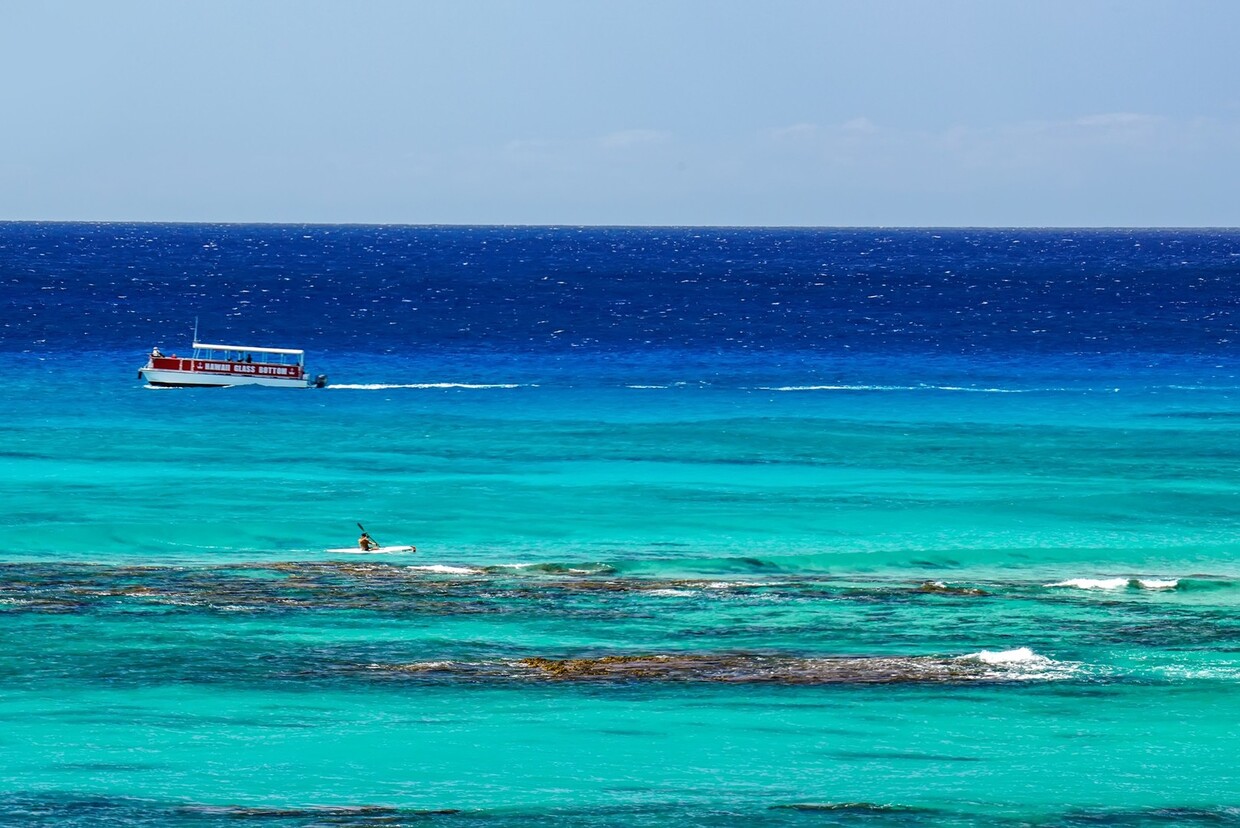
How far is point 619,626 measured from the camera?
137 ft

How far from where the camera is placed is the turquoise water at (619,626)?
30781mm

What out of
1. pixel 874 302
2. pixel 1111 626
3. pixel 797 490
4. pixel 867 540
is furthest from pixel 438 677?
pixel 874 302

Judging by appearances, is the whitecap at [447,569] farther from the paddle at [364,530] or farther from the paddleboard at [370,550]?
the paddle at [364,530]

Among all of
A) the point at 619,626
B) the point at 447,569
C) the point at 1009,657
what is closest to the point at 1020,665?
the point at 1009,657

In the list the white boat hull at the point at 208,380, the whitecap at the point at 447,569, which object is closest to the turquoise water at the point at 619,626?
the whitecap at the point at 447,569

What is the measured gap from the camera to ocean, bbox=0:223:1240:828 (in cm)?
3095

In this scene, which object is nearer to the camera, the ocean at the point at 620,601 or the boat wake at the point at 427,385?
the ocean at the point at 620,601

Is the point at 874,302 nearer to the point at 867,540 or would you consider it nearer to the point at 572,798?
the point at 867,540

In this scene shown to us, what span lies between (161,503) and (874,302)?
121 m

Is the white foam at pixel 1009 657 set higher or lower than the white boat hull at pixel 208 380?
higher

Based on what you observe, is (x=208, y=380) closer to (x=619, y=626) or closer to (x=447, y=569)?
(x=447, y=569)

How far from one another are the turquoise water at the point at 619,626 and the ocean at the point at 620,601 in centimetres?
14

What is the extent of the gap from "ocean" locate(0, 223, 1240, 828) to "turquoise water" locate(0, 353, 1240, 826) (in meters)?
0.14

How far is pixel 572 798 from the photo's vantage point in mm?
30000
